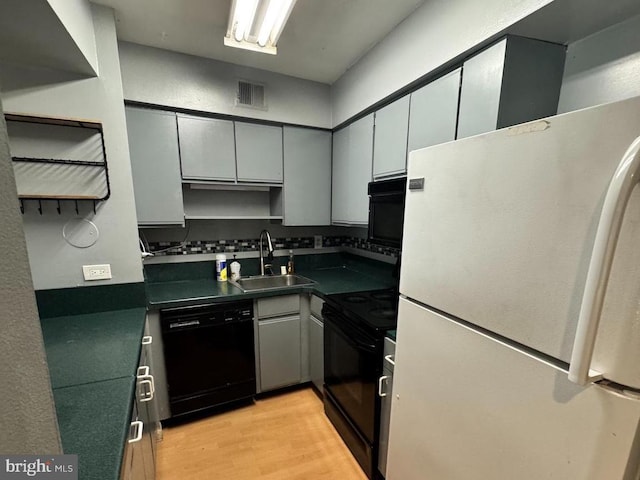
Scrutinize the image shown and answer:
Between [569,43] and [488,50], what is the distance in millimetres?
365

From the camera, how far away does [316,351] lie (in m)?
2.12

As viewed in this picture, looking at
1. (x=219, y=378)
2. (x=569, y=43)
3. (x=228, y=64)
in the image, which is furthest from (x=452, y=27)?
(x=219, y=378)

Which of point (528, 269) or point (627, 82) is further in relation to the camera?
point (627, 82)

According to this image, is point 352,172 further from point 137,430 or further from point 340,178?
point 137,430

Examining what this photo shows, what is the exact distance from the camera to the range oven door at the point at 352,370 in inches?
56.7

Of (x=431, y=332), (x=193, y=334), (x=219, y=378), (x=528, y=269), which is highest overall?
(x=528, y=269)

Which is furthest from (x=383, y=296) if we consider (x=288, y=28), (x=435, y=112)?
(x=288, y=28)

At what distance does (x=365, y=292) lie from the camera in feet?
6.31

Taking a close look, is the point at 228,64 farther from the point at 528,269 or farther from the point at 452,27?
the point at 528,269

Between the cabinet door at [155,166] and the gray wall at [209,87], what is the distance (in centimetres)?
12

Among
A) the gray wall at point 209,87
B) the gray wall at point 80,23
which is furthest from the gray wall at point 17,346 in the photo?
the gray wall at point 209,87

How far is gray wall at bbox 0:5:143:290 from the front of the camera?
1384 millimetres

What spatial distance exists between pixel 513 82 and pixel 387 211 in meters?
0.79

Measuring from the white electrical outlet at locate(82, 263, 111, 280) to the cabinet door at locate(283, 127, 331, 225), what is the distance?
4.11 ft
